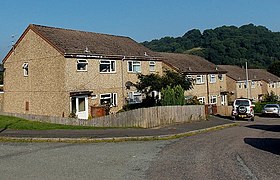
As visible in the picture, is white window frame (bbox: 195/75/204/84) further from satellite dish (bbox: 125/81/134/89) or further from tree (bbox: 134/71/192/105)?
satellite dish (bbox: 125/81/134/89)

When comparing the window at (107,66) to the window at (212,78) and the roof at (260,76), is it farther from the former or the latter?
the roof at (260,76)

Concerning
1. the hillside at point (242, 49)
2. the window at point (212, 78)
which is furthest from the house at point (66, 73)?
the hillside at point (242, 49)

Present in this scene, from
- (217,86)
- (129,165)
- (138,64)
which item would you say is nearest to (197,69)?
(217,86)

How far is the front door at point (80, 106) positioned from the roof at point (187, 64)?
14237mm

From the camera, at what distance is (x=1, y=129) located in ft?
59.2

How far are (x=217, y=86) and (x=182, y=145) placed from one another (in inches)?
1227

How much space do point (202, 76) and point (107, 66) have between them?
16621 mm

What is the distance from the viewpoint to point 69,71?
78.9ft

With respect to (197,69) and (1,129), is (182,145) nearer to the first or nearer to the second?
(1,129)

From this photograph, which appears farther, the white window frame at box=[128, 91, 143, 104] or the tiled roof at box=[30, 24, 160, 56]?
the white window frame at box=[128, 91, 143, 104]

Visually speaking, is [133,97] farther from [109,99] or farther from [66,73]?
[66,73]

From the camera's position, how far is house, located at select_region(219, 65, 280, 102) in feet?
186

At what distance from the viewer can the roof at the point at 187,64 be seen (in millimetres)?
38341

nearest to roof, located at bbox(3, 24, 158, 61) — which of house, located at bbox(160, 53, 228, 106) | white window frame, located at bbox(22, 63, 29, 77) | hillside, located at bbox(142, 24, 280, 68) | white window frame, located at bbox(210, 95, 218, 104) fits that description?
white window frame, located at bbox(22, 63, 29, 77)
